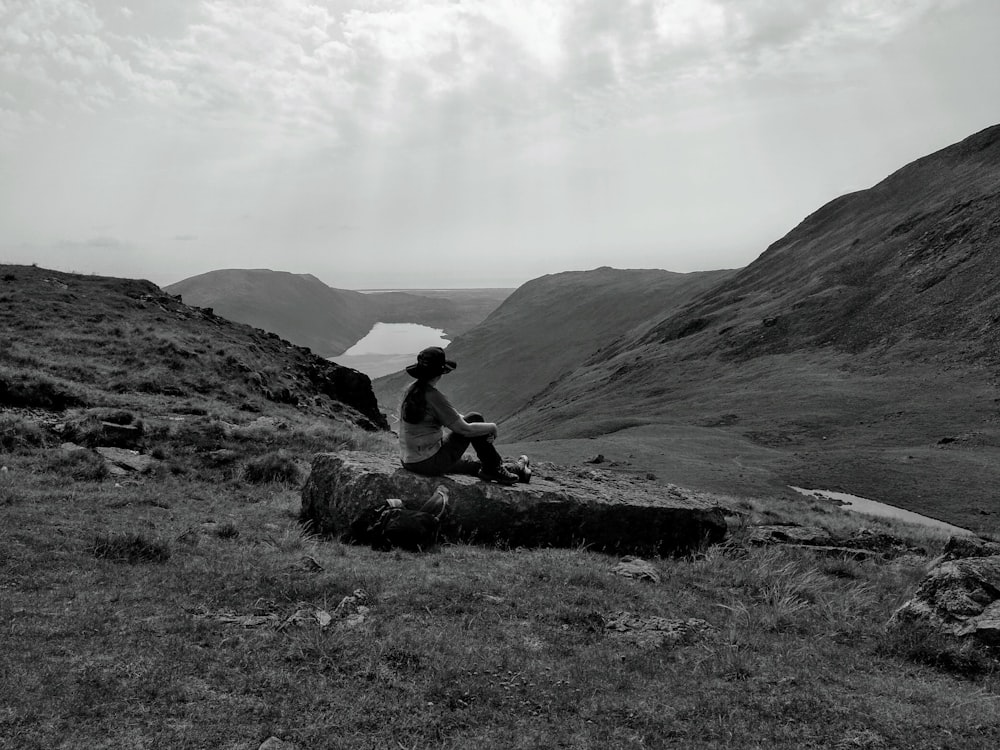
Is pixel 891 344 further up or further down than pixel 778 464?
further up

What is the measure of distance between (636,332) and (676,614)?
13565cm

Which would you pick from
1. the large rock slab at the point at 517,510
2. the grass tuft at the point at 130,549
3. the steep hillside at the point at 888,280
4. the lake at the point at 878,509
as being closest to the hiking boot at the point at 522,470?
the large rock slab at the point at 517,510

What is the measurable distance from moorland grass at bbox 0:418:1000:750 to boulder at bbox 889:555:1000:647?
0.39 m

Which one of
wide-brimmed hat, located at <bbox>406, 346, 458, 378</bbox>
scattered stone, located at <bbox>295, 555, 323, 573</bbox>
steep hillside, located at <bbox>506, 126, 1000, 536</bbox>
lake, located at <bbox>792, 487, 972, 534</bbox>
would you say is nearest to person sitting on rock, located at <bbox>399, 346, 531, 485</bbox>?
wide-brimmed hat, located at <bbox>406, 346, 458, 378</bbox>

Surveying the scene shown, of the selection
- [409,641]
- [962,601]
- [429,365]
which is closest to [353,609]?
[409,641]

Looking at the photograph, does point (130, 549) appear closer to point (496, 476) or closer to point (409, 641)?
point (409, 641)

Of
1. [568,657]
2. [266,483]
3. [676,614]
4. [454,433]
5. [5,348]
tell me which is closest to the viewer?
[568,657]

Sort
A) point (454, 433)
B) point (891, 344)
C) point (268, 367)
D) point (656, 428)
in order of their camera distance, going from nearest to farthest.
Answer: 1. point (454, 433)
2. point (268, 367)
3. point (656, 428)
4. point (891, 344)

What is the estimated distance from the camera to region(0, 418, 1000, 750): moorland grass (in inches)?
218

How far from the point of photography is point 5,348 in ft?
90.9

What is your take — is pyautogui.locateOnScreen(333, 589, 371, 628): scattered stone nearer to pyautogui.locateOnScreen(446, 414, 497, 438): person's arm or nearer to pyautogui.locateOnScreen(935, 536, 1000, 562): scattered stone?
pyautogui.locateOnScreen(446, 414, 497, 438): person's arm

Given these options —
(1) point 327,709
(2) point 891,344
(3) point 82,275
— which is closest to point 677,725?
(1) point 327,709

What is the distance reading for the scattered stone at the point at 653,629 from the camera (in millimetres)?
7824

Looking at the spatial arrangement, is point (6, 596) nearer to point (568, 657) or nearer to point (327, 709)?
point (327, 709)
